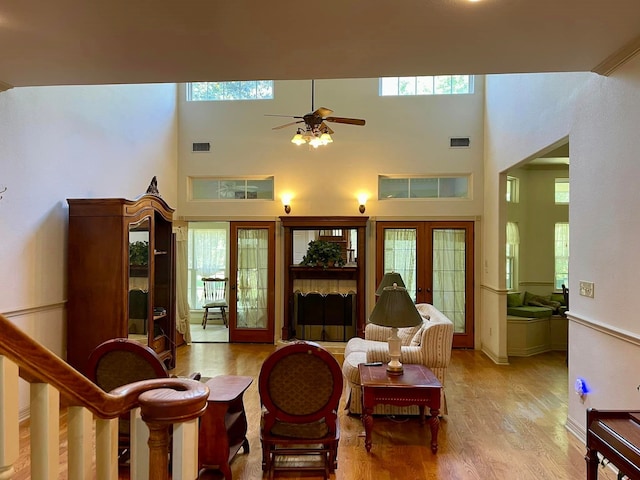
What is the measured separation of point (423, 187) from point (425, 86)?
1.66 m

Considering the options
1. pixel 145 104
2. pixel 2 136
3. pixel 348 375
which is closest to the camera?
pixel 2 136

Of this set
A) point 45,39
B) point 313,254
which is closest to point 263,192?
point 313,254

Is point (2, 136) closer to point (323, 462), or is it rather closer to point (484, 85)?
point (323, 462)

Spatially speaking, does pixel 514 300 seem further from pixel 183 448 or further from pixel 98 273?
pixel 183 448

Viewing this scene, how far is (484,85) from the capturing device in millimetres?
6539

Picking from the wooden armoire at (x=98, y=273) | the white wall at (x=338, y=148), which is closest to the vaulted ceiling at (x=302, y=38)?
the wooden armoire at (x=98, y=273)

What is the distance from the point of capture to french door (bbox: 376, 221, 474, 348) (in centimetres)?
665

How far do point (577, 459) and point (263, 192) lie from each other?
5.46 meters

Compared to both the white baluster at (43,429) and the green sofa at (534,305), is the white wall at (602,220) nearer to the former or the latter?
the green sofa at (534,305)

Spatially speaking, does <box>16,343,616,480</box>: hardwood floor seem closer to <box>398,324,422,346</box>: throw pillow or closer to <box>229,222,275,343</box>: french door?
<box>398,324,422,346</box>: throw pillow

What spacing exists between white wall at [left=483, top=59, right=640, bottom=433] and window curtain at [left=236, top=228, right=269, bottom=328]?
14.4 ft

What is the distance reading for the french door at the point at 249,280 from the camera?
6.88 metres

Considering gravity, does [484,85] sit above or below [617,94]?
above

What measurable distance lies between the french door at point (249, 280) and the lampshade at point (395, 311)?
12.5 feet
